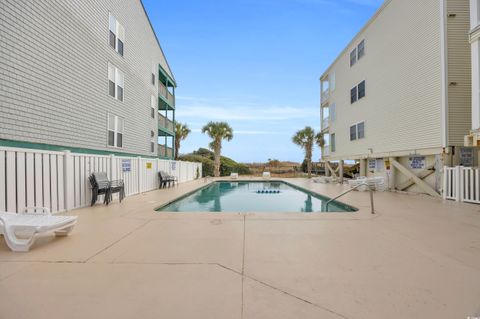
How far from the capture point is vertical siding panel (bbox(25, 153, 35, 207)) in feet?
18.1

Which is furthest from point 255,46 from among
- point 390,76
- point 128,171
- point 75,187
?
point 75,187

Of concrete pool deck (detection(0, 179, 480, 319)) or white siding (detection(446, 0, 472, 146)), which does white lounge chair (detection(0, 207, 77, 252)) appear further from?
white siding (detection(446, 0, 472, 146))

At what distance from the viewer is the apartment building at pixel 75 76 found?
696 cm

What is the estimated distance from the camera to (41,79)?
780cm

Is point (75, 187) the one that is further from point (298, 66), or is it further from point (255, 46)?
point (298, 66)

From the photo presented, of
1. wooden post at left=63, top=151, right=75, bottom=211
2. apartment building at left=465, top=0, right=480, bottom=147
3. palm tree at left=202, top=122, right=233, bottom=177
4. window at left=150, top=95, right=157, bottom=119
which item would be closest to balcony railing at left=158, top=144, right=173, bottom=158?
window at left=150, top=95, right=157, bottom=119

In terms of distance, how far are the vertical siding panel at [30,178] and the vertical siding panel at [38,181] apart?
0.08m

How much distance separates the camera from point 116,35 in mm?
12523

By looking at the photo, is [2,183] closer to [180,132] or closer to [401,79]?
[401,79]

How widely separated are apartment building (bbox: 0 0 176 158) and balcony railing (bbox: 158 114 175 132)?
268 centimetres

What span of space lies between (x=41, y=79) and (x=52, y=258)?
6871 mm

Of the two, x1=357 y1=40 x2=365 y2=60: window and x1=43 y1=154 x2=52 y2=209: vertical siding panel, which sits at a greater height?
x1=357 y1=40 x2=365 y2=60: window

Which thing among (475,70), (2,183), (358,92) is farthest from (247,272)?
(358,92)

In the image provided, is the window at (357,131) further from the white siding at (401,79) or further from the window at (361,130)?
the white siding at (401,79)
